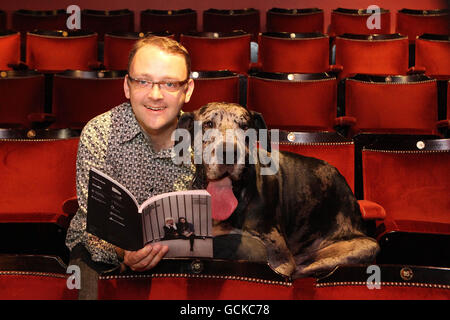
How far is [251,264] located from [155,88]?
1.84 ft

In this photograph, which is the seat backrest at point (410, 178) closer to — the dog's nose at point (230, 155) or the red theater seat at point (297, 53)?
the dog's nose at point (230, 155)

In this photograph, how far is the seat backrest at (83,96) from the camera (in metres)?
2.68

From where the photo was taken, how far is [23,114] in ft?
9.02

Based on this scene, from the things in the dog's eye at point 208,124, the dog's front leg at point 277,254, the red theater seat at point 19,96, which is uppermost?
the red theater seat at point 19,96

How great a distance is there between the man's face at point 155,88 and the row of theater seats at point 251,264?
44cm

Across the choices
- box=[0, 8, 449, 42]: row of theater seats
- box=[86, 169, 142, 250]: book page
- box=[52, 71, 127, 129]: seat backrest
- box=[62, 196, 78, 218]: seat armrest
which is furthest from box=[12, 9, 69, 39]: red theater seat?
box=[86, 169, 142, 250]: book page

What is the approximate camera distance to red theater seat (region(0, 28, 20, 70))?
11.7 feet

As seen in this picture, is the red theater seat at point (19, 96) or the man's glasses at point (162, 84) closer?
the man's glasses at point (162, 84)

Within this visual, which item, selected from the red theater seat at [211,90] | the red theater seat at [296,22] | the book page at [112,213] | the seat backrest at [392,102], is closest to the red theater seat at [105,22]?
the red theater seat at [296,22]

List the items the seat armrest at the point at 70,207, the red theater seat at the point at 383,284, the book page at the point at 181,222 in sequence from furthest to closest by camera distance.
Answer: the seat armrest at the point at 70,207 < the book page at the point at 181,222 < the red theater seat at the point at 383,284

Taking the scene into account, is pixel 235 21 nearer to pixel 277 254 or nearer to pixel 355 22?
pixel 355 22

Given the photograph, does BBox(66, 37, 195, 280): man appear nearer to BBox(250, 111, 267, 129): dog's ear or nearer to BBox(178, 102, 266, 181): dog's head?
BBox(178, 102, 266, 181): dog's head

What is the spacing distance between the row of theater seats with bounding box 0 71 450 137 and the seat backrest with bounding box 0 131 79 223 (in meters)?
0.73

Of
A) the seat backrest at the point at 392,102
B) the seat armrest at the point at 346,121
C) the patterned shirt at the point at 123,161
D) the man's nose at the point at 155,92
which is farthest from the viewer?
the seat backrest at the point at 392,102
